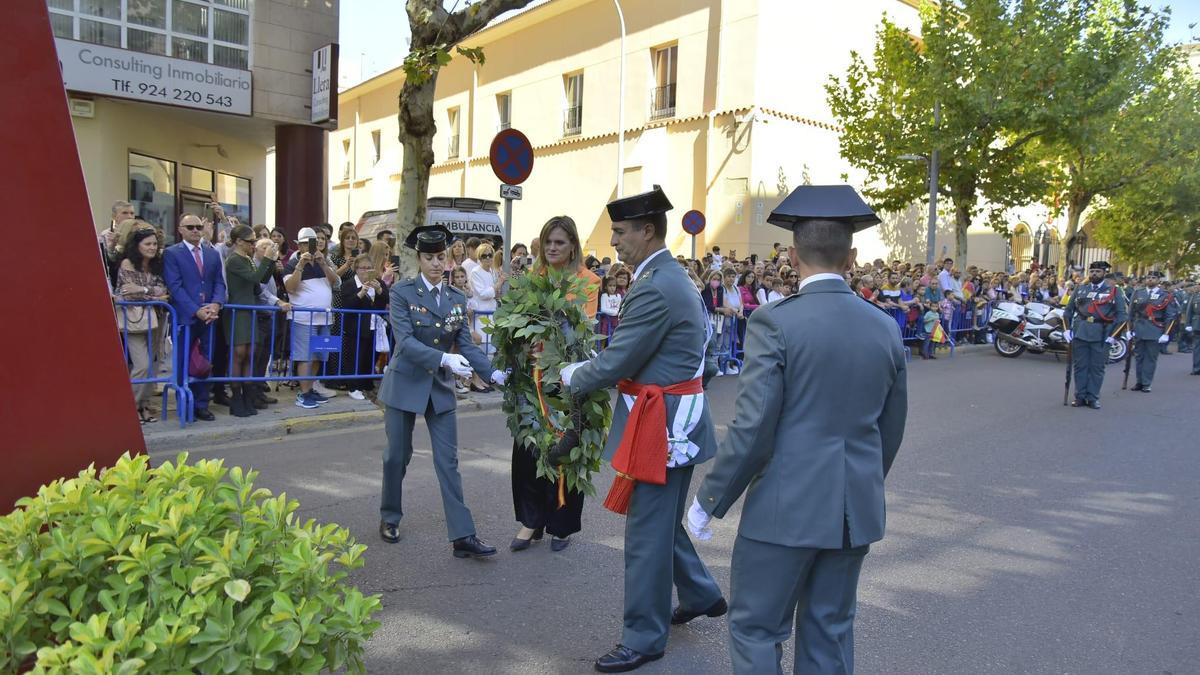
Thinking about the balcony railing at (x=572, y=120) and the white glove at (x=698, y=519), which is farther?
the balcony railing at (x=572, y=120)

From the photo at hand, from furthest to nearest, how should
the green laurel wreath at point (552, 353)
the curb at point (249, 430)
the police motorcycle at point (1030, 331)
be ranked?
the police motorcycle at point (1030, 331) → the curb at point (249, 430) → the green laurel wreath at point (552, 353)

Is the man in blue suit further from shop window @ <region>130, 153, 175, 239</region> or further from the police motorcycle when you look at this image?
the police motorcycle

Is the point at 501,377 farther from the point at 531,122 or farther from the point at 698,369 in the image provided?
the point at 531,122

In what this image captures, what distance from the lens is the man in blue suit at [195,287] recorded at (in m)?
7.87

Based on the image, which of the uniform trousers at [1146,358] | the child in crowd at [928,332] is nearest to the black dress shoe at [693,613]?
the uniform trousers at [1146,358]

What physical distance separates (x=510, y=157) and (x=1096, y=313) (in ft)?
27.8

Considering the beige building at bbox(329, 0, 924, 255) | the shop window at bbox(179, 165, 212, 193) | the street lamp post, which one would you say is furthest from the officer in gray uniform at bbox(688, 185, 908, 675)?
the street lamp post

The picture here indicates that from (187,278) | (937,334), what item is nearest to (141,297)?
(187,278)

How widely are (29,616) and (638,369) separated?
2.33 m

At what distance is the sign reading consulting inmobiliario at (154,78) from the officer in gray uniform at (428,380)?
1145cm

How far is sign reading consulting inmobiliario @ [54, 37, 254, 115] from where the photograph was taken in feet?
43.8

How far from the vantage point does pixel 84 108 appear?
13.7 metres

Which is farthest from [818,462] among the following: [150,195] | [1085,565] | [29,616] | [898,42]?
[898,42]

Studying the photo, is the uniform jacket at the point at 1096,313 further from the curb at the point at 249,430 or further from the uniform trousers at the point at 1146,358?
the curb at the point at 249,430
